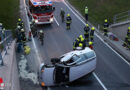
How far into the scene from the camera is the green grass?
22602mm

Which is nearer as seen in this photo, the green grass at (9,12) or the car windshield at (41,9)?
the car windshield at (41,9)

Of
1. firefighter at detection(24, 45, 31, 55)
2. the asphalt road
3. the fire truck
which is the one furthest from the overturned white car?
the fire truck

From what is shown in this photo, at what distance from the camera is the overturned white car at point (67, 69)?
450 inches

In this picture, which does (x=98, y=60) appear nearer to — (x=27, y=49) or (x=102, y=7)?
(x=27, y=49)

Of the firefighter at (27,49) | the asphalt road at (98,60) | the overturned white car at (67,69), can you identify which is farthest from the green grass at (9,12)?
the overturned white car at (67,69)

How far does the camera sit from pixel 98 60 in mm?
15617

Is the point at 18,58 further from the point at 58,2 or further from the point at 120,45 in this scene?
the point at 58,2

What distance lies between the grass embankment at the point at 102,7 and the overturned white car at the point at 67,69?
12.2 metres

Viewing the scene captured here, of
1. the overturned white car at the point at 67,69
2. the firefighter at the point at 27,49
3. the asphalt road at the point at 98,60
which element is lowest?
the asphalt road at the point at 98,60

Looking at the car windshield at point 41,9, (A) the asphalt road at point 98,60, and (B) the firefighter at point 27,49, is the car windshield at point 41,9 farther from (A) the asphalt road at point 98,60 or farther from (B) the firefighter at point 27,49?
(B) the firefighter at point 27,49

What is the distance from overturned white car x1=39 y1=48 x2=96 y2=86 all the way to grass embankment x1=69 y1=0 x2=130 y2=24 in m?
12.2

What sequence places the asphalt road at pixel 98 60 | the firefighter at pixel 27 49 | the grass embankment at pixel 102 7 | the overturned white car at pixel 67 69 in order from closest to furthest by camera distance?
the overturned white car at pixel 67 69
the asphalt road at pixel 98 60
the firefighter at pixel 27 49
the grass embankment at pixel 102 7

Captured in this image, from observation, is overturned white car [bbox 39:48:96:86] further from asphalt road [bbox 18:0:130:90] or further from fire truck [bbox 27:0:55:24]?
fire truck [bbox 27:0:55:24]

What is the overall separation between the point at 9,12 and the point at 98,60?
15051mm
